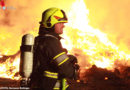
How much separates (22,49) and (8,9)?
2280cm

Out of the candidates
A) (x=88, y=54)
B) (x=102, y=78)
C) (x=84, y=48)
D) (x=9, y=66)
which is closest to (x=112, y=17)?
(x=84, y=48)

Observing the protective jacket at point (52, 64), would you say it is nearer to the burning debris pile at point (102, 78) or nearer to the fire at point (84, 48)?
the burning debris pile at point (102, 78)

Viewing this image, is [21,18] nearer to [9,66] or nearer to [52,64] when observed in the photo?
[9,66]

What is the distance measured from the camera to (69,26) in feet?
65.5

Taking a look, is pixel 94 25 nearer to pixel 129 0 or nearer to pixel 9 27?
pixel 129 0

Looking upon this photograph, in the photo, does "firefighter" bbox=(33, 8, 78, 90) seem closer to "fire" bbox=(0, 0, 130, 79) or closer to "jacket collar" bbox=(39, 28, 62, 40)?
"jacket collar" bbox=(39, 28, 62, 40)

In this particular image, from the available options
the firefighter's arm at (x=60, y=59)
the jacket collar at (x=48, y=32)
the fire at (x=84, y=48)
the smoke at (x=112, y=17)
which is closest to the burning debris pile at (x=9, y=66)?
the fire at (x=84, y=48)

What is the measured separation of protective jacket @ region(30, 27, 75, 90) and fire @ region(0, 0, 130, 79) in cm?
1265

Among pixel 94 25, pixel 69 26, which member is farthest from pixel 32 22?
pixel 94 25

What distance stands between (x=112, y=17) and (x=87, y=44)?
6.80 metres

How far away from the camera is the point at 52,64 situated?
2840 millimetres

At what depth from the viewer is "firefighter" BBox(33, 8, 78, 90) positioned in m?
2.80

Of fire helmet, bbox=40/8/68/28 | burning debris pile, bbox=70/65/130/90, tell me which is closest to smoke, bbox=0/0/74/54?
burning debris pile, bbox=70/65/130/90

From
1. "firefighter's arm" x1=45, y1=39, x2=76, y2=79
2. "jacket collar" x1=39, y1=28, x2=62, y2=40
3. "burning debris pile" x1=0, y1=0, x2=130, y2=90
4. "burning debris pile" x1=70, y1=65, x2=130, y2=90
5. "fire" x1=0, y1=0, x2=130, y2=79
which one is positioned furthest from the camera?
"fire" x1=0, y1=0, x2=130, y2=79
